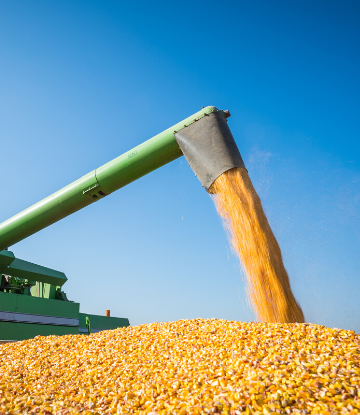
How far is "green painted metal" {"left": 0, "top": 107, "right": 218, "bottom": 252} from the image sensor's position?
4.32 metres

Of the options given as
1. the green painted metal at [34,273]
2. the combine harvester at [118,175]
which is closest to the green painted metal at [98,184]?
the combine harvester at [118,175]

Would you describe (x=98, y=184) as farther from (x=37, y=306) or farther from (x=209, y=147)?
(x=37, y=306)

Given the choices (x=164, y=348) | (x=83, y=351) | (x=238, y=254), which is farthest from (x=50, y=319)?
(x=238, y=254)

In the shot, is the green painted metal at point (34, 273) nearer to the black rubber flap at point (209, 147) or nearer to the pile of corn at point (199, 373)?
the pile of corn at point (199, 373)

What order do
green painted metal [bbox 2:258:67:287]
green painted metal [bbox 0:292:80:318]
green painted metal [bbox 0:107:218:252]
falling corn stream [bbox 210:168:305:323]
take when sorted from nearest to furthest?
falling corn stream [bbox 210:168:305:323] < green painted metal [bbox 0:107:218:252] < green painted metal [bbox 0:292:80:318] < green painted metal [bbox 2:258:67:287]

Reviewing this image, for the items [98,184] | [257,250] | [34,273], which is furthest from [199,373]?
[34,273]

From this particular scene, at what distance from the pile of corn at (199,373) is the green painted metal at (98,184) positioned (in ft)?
6.74

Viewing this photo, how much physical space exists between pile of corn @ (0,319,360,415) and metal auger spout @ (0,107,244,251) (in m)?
1.83

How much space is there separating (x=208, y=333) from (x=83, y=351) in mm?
1810

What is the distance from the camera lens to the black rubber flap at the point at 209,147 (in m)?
3.64

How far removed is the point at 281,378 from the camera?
2.41m

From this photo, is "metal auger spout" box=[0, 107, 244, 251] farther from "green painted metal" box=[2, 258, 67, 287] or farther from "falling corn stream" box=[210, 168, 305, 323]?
"green painted metal" box=[2, 258, 67, 287]

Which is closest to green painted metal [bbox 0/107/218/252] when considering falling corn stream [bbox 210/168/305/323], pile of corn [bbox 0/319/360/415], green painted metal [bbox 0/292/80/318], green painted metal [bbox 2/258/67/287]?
falling corn stream [bbox 210/168/305/323]

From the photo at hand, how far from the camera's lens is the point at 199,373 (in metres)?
2.79
